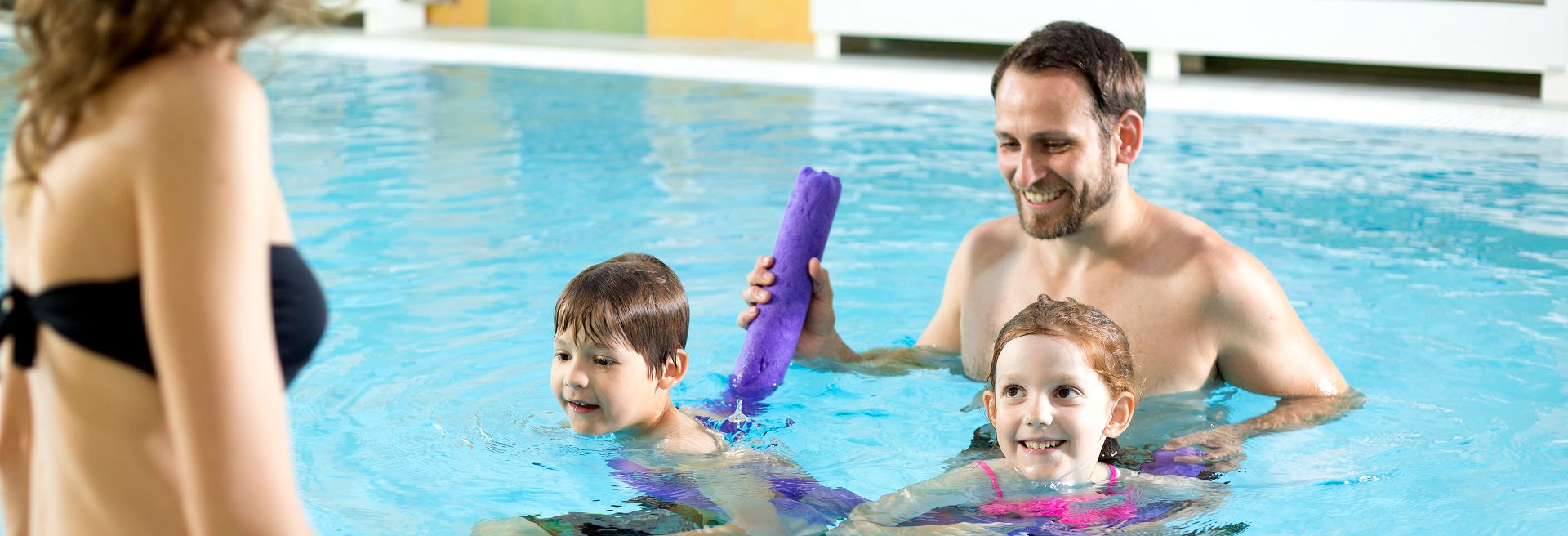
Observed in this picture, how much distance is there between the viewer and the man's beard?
138 inches

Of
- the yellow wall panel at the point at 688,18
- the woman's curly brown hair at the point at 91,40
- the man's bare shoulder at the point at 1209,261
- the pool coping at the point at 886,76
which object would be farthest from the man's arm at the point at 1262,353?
the yellow wall panel at the point at 688,18

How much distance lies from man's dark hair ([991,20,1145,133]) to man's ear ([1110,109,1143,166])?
2cm

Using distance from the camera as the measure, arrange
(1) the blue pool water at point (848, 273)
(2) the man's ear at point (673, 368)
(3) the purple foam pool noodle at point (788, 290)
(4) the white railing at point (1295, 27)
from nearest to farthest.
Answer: (2) the man's ear at point (673, 368) → (1) the blue pool water at point (848, 273) → (3) the purple foam pool noodle at point (788, 290) → (4) the white railing at point (1295, 27)

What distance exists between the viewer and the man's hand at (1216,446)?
3.27 meters

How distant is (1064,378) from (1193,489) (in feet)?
1.56

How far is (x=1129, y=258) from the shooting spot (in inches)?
145

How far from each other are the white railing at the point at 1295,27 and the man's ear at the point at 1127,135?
25.7 ft

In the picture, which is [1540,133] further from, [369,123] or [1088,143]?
[369,123]

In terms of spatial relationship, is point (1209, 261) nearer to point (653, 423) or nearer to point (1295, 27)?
point (653, 423)

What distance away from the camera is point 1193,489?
10.3ft

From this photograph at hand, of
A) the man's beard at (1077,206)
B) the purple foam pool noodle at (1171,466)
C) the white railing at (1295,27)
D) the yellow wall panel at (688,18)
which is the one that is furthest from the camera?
the yellow wall panel at (688,18)

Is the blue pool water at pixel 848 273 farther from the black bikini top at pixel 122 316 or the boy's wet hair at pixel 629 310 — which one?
the black bikini top at pixel 122 316

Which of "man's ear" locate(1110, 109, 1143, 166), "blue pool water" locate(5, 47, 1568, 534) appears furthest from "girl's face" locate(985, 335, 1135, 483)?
"man's ear" locate(1110, 109, 1143, 166)

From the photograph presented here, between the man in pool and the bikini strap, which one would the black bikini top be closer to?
the bikini strap
